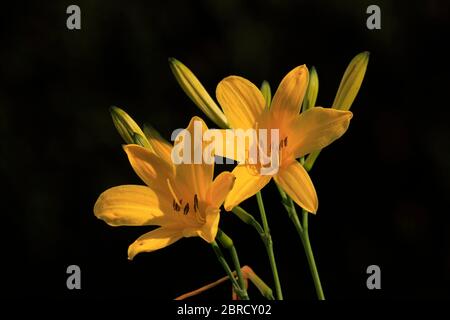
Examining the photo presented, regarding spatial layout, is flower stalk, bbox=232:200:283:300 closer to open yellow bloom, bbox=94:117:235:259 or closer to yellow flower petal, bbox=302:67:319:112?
open yellow bloom, bbox=94:117:235:259

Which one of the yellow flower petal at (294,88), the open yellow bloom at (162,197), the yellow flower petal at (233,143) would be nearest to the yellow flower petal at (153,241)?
the open yellow bloom at (162,197)

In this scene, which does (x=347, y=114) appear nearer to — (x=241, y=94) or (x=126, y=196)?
(x=241, y=94)

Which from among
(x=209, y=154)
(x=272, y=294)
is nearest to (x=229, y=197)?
(x=209, y=154)

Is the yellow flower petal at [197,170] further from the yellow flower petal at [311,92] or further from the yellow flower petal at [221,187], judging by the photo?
the yellow flower petal at [311,92]

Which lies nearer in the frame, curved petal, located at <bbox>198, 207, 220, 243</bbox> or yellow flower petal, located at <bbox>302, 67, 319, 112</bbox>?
curved petal, located at <bbox>198, 207, 220, 243</bbox>

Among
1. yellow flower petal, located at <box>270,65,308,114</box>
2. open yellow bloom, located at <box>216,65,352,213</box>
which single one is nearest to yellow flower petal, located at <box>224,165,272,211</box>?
open yellow bloom, located at <box>216,65,352,213</box>

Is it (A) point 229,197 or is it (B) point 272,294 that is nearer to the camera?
(A) point 229,197

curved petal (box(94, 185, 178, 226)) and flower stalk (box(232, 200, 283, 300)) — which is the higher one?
curved petal (box(94, 185, 178, 226))

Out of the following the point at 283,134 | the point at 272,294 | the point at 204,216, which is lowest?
the point at 272,294
